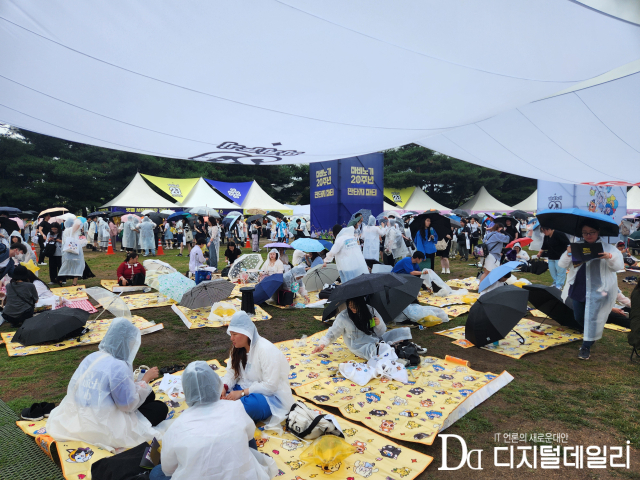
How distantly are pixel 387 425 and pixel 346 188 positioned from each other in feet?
48.5

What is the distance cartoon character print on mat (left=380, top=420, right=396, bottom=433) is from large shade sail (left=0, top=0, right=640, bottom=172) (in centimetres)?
319

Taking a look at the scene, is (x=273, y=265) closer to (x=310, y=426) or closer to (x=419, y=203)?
(x=310, y=426)

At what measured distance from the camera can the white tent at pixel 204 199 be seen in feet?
80.0

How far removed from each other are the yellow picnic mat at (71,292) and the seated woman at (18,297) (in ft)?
7.08

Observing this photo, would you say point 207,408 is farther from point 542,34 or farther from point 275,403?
point 542,34

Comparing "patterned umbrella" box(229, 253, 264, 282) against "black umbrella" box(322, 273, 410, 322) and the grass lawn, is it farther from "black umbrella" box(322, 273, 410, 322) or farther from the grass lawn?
"black umbrella" box(322, 273, 410, 322)

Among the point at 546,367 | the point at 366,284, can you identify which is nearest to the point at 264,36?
the point at 366,284

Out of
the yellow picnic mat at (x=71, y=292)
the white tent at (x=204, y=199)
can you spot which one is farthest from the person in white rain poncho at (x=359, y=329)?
the white tent at (x=204, y=199)

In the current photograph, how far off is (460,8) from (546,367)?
4.11 m

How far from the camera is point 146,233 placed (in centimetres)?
1516

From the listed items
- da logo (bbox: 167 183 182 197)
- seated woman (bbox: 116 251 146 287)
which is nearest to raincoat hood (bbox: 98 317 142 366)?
seated woman (bbox: 116 251 146 287)

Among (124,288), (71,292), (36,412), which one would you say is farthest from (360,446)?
(71,292)

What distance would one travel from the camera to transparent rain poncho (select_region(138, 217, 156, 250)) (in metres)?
15.0

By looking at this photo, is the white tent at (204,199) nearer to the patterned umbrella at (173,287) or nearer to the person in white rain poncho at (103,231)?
the person in white rain poncho at (103,231)
